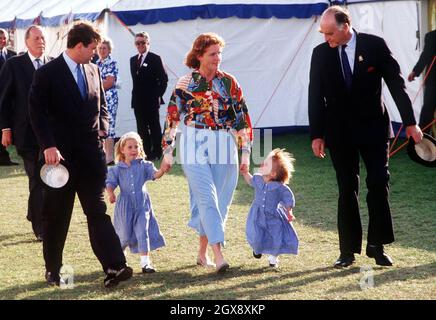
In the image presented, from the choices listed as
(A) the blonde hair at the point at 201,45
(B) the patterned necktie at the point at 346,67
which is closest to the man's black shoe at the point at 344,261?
(B) the patterned necktie at the point at 346,67

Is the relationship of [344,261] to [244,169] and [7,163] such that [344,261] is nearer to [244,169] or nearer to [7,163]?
[244,169]

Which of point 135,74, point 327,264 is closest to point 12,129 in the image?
point 327,264

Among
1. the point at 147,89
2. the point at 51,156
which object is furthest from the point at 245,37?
the point at 51,156

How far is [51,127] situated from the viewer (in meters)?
6.65

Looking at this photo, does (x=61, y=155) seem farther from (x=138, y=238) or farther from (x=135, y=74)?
(x=135, y=74)

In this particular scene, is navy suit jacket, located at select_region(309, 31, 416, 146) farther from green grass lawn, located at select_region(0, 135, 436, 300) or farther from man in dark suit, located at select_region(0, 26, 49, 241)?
man in dark suit, located at select_region(0, 26, 49, 241)

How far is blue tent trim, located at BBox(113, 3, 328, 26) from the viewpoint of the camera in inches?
677

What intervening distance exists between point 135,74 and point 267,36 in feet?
11.1

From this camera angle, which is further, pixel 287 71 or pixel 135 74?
pixel 287 71

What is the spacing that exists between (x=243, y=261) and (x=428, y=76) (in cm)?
740

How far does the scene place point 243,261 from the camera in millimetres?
7730

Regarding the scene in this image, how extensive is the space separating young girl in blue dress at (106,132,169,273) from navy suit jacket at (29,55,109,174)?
3.29 feet

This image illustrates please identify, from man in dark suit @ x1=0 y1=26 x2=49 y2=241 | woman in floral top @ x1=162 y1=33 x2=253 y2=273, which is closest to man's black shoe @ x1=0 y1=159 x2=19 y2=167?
man in dark suit @ x1=0 y1=26 x2=49 y2=241

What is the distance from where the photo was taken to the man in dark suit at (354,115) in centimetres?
715
